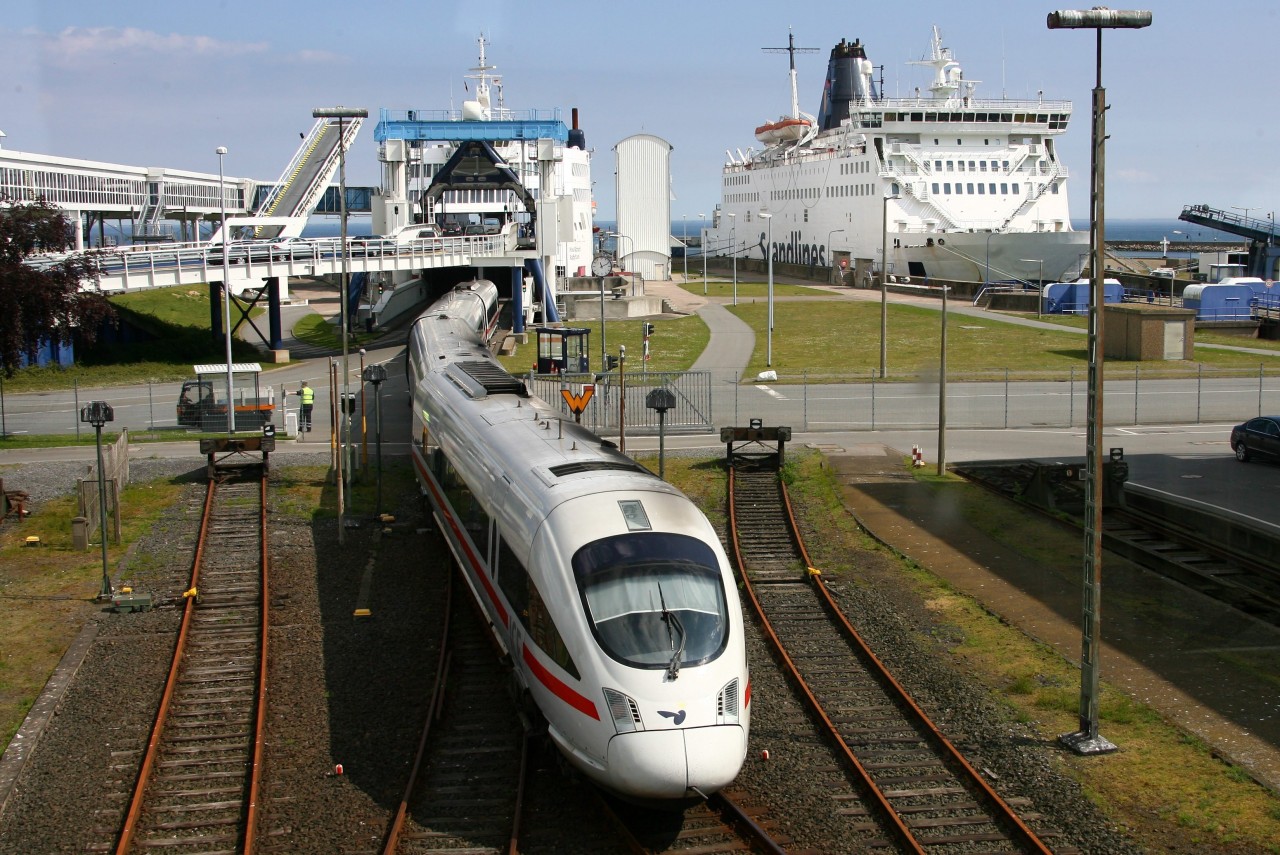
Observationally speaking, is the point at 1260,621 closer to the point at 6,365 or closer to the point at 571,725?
the point at 571,725

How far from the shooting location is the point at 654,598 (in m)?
10.8

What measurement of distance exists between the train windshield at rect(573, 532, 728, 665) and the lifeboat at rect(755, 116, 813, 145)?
100424 mm

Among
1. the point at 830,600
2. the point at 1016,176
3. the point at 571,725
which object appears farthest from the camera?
the point at 1016,176

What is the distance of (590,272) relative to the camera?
81.8m

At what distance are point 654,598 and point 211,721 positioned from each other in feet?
18.5

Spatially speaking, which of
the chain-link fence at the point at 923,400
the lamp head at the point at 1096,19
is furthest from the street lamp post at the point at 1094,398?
the chain-link fence at the point at 923,400

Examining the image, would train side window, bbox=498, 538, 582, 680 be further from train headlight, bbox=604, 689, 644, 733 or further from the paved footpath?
the paved footpath

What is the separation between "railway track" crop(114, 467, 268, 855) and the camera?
35.4 ft

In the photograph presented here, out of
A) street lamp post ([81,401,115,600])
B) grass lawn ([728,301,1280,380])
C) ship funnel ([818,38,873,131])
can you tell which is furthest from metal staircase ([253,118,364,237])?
street lamp post ([81,401,115,600])

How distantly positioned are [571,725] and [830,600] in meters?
7.46

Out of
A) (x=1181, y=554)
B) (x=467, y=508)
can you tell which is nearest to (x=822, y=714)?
(x=467, y=508)

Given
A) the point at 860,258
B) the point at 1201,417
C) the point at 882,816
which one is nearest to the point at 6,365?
the point at 882,816

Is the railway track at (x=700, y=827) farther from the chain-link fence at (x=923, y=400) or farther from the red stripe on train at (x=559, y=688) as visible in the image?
the chain-link fence at (x=923, y=400)

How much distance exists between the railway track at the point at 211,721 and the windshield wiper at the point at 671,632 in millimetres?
3831
